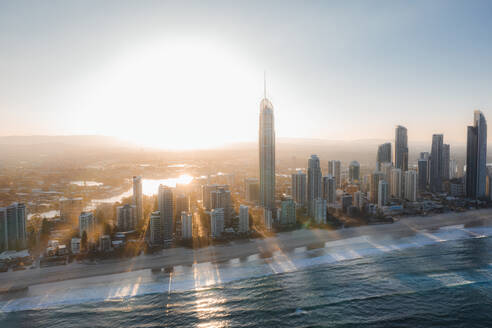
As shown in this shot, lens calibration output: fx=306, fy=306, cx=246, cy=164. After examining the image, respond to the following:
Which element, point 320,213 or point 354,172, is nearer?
point 320,213

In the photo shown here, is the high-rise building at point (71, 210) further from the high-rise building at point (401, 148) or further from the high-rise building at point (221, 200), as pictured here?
the high-rise building at point (401, 148)

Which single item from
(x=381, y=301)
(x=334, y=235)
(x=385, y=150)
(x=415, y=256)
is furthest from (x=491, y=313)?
(x=385, y=150)

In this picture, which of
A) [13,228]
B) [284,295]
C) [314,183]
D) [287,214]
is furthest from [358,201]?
[13,228]

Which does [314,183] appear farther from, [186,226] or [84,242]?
[84,242]

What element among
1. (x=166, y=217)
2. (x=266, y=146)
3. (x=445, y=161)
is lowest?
(x=166, y=217)

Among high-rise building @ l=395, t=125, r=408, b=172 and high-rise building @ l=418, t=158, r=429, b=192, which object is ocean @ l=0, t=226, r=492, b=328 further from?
high-rise building @ l=395, t=125, r=408, b=172

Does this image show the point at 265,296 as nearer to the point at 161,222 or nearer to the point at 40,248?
the point at 161,222
